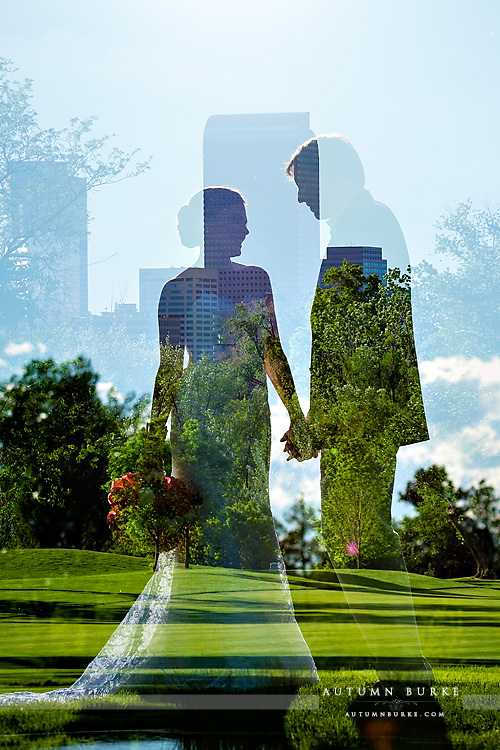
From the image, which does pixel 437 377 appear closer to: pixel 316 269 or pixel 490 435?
pixel 490 435

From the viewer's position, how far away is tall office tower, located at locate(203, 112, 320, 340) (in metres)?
3.47

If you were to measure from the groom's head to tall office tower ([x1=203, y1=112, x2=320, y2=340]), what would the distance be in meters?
0.39

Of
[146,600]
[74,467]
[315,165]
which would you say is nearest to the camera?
[146,600]

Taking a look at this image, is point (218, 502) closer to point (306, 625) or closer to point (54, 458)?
point (306, 625)

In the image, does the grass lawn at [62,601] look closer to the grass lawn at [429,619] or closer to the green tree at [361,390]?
the grass lawn at [429,619]

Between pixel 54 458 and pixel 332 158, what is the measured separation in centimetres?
225

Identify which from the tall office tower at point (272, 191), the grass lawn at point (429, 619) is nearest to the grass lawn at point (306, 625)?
the grass lawn at point (429, 619)

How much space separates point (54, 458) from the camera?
4.25 metres

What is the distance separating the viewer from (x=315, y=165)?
3.06 metres

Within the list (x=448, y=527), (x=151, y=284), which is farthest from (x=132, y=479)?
(x=448, y=527)

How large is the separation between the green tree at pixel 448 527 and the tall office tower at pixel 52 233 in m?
2.00

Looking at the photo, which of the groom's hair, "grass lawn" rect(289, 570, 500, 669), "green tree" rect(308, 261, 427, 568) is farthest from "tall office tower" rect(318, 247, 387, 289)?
"grass lawn" rect(289, 570, 500, 669)

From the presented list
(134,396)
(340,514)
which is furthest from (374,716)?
(134,396)

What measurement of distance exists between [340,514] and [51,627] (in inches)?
73.5
